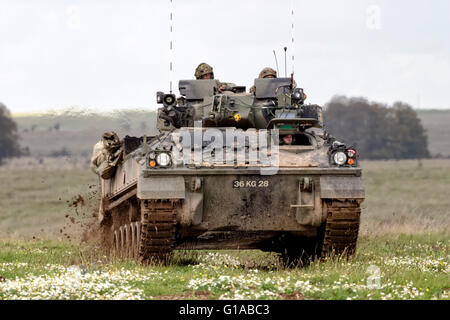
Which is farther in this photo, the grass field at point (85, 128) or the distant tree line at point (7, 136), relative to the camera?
the distant tree line at point (7, 136)

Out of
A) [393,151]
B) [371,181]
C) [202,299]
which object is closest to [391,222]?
[202,299]

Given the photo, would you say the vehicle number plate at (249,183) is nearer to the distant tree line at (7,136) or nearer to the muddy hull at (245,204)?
the muddy hull at (245,204)

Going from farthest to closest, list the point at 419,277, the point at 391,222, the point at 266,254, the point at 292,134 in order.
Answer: the point at 391,222 < the point at 266,254 < the point at 292,134 < the point at 419,277

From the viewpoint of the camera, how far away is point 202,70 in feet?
62.1

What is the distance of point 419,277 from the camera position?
42.5ft

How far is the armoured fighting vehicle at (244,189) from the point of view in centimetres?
1506

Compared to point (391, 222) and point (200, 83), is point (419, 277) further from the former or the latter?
point (391, 222)

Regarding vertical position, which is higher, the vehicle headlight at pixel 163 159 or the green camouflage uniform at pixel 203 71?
the green camouflage uniform at pixel 203 71

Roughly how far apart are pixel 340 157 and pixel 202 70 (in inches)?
174

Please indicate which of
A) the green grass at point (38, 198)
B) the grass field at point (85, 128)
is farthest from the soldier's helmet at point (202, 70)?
the green grass at point (38, 198)

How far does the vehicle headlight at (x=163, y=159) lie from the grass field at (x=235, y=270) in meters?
1.43

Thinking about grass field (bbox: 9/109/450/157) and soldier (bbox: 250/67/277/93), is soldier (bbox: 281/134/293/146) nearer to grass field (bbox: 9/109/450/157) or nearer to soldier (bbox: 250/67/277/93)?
soldier (bbox: 250/67/277/93)

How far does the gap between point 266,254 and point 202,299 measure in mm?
8944

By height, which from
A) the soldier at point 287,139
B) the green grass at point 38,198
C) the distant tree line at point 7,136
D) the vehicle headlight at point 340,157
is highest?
the soldier at point 287,139
